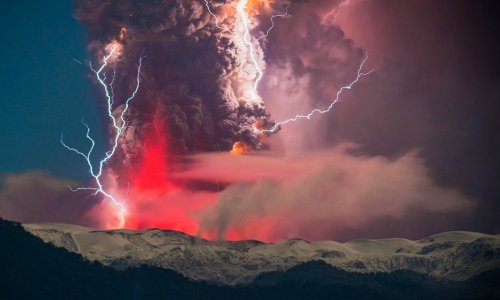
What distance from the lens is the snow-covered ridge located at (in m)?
47.5

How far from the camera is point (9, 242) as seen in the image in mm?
36094

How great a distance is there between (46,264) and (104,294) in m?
3.94

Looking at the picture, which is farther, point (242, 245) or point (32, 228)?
point (242, 245)

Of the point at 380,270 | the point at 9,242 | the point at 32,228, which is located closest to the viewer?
the point at 9,242

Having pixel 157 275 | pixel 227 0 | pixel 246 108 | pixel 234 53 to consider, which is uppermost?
pixel 227 0

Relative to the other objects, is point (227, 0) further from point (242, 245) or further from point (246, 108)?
point (242, 245)

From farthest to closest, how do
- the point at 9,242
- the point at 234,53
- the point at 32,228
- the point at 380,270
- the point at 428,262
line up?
the point at 428,262, the point at 380,270, the point at 32,228, the point at 9,242, the point at 234,53

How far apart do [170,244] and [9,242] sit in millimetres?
17459

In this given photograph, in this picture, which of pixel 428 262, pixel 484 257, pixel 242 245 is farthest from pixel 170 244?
pixel 484 257

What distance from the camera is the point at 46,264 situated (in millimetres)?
36969

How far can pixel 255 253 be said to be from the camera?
52.5m

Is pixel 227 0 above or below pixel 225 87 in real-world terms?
above

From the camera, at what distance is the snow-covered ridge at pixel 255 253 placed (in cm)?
4750

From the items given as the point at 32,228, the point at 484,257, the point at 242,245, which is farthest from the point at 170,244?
the point at 484,257
